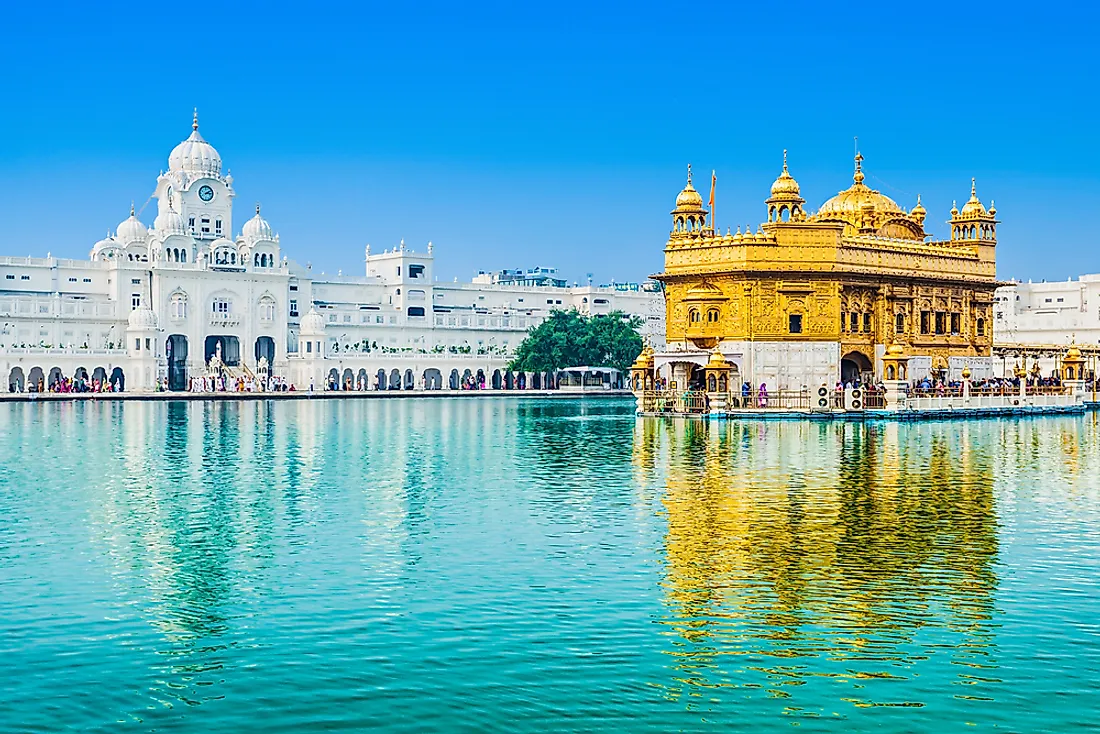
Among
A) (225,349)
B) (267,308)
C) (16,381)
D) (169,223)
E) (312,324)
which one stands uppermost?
(169,223)

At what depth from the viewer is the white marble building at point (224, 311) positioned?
81188mm

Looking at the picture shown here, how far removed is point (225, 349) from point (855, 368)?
47.4 m

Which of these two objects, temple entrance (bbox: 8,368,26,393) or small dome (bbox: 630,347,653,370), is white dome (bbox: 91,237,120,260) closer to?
temple entrance (bbox: 8,368,26,393)

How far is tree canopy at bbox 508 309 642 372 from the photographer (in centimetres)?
8700

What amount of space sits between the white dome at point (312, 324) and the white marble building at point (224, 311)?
4.9 inches

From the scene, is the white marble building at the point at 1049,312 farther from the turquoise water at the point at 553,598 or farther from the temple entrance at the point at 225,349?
the turquoise water at the point at 553,598

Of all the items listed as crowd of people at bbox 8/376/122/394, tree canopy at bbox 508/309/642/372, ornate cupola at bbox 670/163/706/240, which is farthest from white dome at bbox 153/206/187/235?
ornate cupola at bbox 670/163/706/240

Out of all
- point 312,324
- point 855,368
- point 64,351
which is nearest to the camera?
point 855,368

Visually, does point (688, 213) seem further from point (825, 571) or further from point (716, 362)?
point (825, 571)

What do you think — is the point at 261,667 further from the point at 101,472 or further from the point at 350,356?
the point at 350,356

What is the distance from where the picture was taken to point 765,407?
45906mm

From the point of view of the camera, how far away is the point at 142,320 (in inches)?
3159

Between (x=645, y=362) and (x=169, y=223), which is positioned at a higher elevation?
(x=169, y=223)

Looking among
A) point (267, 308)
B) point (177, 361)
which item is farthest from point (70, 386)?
point (267, 308)
